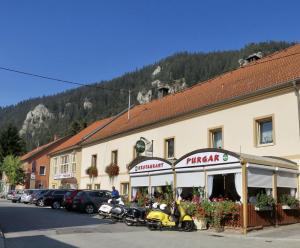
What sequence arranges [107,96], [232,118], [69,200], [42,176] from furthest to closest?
1. [107,96]
2. [42,176]
3. [69,200]
4. [232,118]

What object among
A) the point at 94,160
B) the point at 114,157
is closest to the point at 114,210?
the point at 114,157

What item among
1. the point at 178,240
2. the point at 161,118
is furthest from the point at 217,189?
the point at 161,118

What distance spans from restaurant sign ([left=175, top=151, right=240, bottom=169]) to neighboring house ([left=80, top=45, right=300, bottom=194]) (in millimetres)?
3194

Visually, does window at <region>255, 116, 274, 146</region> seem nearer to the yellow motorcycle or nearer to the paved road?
the paved road

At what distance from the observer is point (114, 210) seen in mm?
20672

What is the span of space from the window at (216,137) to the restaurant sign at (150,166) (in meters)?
3.44

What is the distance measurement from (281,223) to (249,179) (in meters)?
2.53

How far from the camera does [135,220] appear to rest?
18.7 meters

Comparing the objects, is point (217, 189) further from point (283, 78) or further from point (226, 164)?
point (283, 78)

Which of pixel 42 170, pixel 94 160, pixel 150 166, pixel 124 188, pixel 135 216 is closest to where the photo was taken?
pixel 135 216

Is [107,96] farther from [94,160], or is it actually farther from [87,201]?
[87,201]

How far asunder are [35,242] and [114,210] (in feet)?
26.0

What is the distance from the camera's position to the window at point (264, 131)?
20.6 meters

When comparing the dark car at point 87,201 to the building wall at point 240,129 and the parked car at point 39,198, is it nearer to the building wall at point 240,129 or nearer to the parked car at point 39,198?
the building wall at point 240,129
